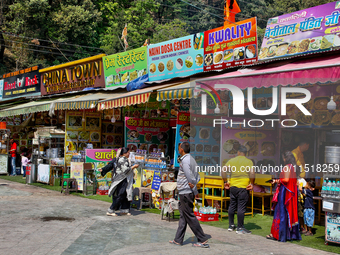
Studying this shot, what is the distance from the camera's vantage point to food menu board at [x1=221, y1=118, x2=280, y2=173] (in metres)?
10.5

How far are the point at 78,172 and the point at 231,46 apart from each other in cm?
660

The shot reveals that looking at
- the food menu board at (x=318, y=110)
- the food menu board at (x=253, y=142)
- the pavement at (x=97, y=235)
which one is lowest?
the pavement at (x=97, y=235)

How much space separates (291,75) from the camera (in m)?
7.82

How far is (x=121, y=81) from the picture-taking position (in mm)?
15719

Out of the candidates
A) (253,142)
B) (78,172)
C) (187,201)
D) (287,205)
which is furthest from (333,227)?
(78,172)

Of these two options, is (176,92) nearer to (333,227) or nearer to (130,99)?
(130,99)

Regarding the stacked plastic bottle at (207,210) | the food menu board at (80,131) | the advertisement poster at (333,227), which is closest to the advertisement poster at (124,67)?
the food menu board at (80,131)

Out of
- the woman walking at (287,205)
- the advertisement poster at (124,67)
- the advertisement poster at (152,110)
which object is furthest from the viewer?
the advertisement poster at (124,67)

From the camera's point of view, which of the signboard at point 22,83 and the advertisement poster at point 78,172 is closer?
the advertisement poster at point 78,172

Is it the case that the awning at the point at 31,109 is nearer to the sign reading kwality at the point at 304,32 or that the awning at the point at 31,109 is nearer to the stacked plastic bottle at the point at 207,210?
the stacked plastic bottle at the point at 207,210

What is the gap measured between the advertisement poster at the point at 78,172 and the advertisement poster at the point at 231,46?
5334 mm

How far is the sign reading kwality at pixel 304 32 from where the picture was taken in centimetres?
914

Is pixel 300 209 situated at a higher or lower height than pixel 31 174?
higher

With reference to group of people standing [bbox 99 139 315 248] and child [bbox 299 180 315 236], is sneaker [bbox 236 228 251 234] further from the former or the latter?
child [bbox 299 180 315 236]
